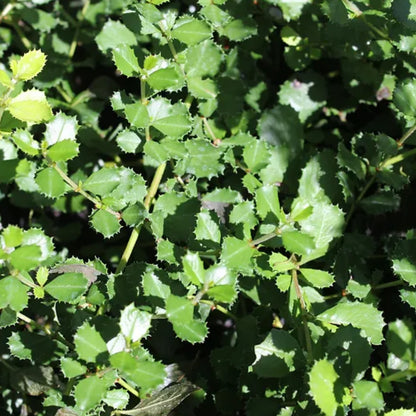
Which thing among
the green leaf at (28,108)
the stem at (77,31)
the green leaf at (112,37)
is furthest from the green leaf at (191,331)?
the stem at (77,31)

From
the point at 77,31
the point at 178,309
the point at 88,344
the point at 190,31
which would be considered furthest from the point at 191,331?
the point at 77,31

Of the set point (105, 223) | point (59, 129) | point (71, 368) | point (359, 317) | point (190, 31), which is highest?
point (190, 31)

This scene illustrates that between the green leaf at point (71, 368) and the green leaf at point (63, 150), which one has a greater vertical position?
the green leaf at point (63, 150)

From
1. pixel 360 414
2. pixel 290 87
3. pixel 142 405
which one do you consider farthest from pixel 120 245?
pixel 360 414

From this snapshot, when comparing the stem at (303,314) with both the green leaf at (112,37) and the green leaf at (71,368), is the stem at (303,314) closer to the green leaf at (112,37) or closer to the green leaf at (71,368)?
the green leaf at (71,368)

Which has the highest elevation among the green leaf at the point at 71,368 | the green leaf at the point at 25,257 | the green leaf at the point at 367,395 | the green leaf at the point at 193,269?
the green leaf at the point at 25,257

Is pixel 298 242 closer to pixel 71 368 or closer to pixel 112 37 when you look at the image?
pixel 71 368

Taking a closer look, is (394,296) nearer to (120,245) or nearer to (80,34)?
(120,245)
